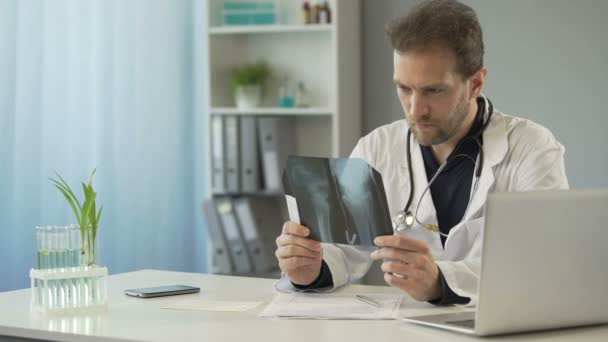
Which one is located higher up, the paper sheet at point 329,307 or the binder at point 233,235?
the paper sheet at point 329,307

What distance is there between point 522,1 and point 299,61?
1.04 meters

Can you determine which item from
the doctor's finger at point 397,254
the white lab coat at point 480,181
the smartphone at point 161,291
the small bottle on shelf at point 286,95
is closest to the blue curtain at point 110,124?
the small bottle on shelf at point 286,95

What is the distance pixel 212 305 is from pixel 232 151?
6.94 feet

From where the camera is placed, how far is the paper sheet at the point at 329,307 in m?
1.83

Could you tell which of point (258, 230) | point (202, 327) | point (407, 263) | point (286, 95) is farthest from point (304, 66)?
point (202, 327)

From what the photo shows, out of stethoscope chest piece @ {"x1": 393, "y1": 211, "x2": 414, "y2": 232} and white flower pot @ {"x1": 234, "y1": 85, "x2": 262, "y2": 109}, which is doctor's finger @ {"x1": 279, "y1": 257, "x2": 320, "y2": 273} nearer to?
stethoscope chest piece @ {"x1": 393, "y1": 211, "x2": 414, "y2": 232}

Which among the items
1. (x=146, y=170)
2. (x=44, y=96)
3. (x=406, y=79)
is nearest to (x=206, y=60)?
(x=146, y=170)

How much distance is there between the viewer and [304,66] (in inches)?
167

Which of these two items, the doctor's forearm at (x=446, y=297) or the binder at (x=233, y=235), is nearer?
the doctor's forearm at (x=446, y=297)

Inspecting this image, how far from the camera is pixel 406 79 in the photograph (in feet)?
7.30

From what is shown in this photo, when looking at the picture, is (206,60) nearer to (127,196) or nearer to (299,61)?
(299,61)

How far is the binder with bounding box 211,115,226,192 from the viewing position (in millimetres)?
4086

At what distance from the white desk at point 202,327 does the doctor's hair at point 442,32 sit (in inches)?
25.4

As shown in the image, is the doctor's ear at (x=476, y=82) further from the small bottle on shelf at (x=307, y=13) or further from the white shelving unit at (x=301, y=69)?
the small bottle on shelf at (x=307, y=13)
